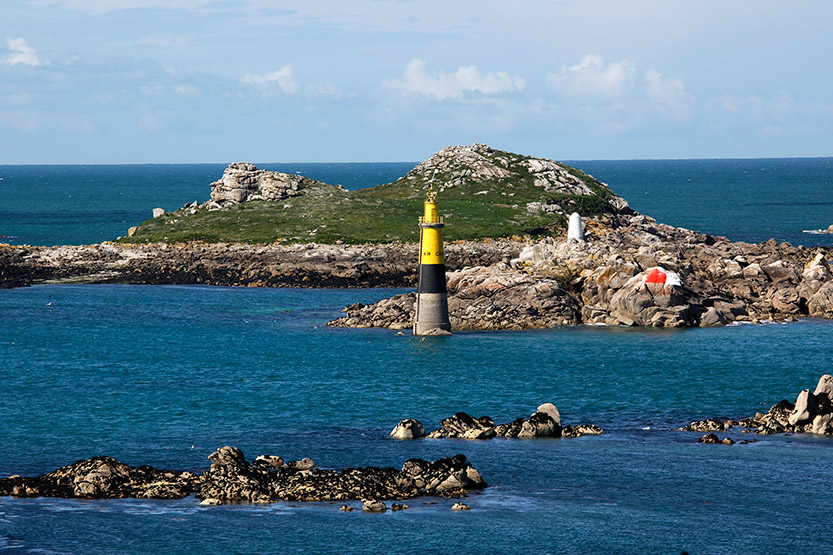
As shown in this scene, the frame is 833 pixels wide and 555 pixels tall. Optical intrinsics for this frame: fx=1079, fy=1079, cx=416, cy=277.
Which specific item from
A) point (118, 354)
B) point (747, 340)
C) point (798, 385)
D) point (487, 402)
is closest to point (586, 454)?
point (487, 402)

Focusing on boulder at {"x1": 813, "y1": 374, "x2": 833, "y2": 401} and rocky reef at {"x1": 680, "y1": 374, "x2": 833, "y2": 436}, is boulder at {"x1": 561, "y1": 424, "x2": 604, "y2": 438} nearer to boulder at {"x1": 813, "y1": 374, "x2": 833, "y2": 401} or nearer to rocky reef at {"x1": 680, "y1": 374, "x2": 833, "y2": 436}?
rocky reef at {"x1": 680, "y1": 374, "x2": 833, "y2": 436}

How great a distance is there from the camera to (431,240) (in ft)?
257

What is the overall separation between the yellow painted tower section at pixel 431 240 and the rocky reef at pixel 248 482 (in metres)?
35.3

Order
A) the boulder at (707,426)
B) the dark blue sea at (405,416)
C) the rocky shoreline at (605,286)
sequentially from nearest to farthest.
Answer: the dark blue sea at (405,416) < the boulder at (707,426) < the rocky shoreline at (605,286)

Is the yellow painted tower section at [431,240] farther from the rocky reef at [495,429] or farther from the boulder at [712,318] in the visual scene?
the rocky reef at [495,429]

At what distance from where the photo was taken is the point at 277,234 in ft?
480

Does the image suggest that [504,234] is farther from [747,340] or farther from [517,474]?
[517,474]

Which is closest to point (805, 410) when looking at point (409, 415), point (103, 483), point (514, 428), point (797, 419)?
point (797, 419)

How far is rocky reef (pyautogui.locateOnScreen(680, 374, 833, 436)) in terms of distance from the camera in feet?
173

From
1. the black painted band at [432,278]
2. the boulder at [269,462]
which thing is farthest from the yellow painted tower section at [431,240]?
the boulder at [269,462]

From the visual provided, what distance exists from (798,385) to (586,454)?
23.4 metres

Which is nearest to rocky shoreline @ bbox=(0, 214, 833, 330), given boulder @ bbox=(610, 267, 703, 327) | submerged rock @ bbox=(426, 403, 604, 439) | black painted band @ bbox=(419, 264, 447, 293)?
boulder @ bbox=(610, 267, 703, 327)

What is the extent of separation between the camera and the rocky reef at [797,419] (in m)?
52.7

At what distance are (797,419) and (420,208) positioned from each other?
4438 inches
